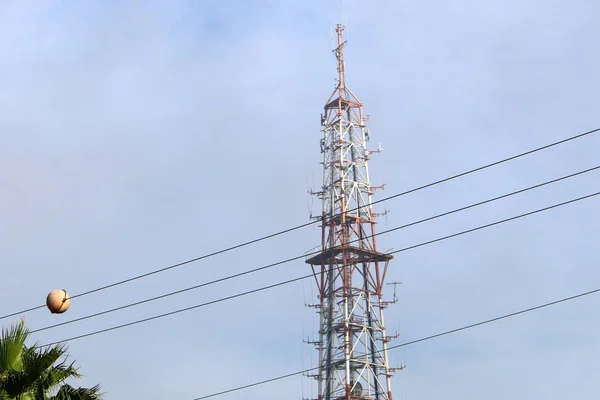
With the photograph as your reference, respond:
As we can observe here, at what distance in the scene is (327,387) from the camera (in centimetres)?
10006

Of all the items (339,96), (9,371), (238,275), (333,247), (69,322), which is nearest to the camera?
(9,371)

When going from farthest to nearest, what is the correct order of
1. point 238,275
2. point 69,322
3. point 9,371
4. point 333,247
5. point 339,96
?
point 339,96
point 333,247
point 69,322
point 238,275
point 9,371

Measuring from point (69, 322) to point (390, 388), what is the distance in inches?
2516

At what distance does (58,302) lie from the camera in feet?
102

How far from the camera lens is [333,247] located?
99.1m

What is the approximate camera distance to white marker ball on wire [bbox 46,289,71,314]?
3106 cm

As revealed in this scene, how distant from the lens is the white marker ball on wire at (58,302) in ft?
102

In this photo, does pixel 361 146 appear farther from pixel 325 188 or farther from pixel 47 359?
pixel 47 359

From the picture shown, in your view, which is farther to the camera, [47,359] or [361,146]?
[361,146]

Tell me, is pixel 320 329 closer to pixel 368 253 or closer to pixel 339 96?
pixel 368 253

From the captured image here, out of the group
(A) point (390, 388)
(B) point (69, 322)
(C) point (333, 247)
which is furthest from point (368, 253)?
(B) point (69, 322)

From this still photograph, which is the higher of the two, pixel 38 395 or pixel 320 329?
pixel 320 329

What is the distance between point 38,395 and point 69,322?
1042 cm

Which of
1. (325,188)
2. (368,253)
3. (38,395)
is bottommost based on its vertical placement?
(38,395)
